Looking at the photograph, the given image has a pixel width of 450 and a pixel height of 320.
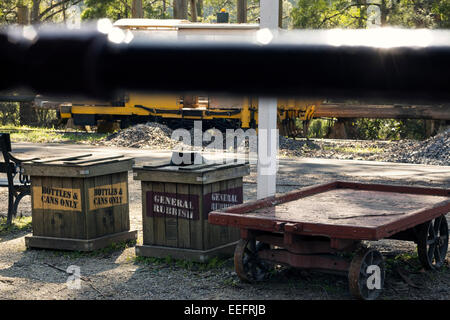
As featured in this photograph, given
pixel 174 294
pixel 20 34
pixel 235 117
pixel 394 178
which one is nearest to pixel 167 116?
pixel 235 117

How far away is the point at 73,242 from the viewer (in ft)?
23.2

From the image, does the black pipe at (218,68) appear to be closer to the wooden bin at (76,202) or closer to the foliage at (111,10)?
the wooden bin at (76,202)

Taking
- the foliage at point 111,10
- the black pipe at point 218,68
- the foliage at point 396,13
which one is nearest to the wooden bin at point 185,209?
the black pipe at point 218,68

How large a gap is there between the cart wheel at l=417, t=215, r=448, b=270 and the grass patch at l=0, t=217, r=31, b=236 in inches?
177

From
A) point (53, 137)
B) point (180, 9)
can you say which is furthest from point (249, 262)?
point (180, 9)

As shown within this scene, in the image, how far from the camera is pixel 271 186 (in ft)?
21.9

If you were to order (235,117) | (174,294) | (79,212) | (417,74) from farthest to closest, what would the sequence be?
(235,117) < (79,212) < (174,294) < (417,74)

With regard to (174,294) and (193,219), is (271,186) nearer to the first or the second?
(193,219)

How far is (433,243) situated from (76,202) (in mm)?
3400

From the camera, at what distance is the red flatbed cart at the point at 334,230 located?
519 cm

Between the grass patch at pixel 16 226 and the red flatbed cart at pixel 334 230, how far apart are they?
3.47 m

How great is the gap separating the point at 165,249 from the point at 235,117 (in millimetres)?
14427

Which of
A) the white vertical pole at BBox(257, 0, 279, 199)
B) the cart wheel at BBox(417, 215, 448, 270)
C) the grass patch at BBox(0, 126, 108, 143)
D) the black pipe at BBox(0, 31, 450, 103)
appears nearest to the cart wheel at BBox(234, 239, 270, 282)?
the white vertical pole at BBox(257, 0, 279, 199)

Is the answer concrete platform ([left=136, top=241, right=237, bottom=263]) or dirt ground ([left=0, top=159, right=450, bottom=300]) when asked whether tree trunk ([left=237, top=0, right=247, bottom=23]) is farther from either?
concrete platform ([left=136, top=241, right=237, bottom=263])
